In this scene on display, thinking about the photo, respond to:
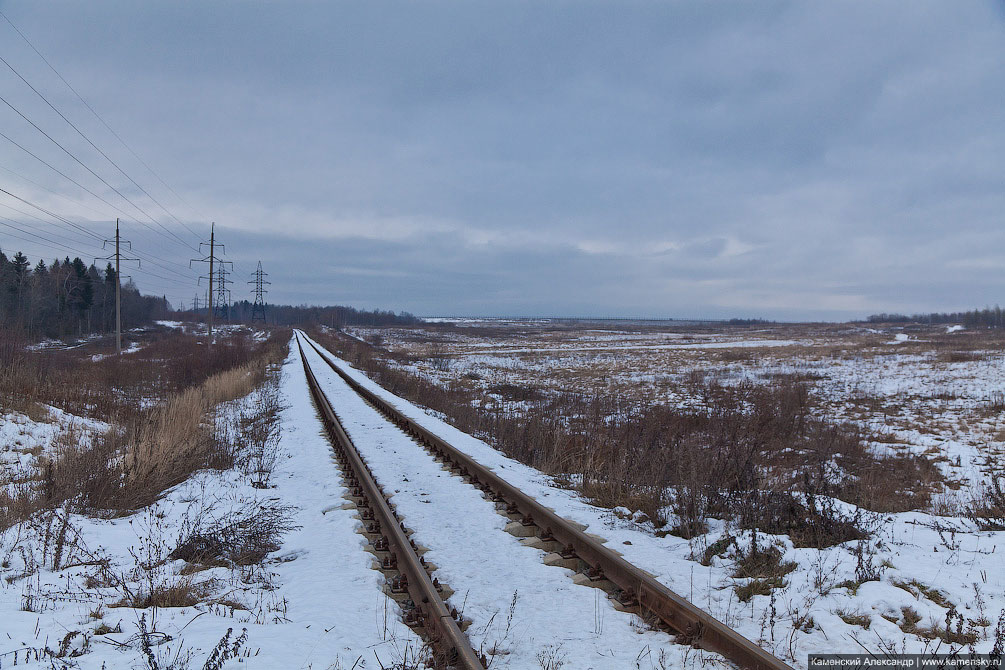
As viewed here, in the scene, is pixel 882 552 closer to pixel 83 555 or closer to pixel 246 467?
pixel 83 555

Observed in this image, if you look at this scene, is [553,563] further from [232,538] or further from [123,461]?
[123,461]

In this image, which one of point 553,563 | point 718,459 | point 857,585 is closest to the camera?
point 857,585

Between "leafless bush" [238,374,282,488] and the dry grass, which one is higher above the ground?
the dry grass

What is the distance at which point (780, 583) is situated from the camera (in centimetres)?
425

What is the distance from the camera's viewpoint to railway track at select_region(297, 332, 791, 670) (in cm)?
335

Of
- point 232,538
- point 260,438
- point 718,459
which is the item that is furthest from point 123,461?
point 718,459

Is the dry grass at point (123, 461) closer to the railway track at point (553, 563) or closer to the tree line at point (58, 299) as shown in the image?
the railway track at point (553, 563)

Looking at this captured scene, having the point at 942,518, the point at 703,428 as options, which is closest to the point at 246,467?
the point at 942,518

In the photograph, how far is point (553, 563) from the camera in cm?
499

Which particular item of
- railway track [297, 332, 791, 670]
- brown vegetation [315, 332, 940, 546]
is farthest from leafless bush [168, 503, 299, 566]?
brown vegetation [315, 332, 940, 546]

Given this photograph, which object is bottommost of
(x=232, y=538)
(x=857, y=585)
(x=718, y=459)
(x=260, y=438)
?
(x=260, y=438)

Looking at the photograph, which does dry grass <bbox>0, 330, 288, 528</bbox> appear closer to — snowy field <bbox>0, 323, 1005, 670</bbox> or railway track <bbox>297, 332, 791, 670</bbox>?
snowy field <bbox>0, 323, 1005, 670</bbox>

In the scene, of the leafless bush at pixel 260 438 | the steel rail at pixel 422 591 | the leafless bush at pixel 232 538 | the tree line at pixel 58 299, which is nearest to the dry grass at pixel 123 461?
the leafless bush at pixel 260 438

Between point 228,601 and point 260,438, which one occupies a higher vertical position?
point 228,601
